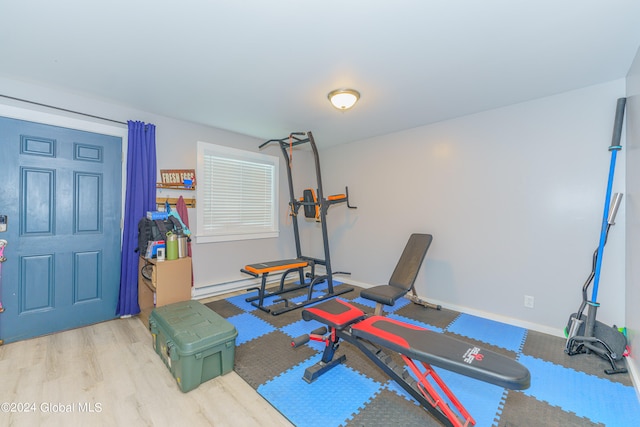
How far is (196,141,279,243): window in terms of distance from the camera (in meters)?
3.99

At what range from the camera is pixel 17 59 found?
2.26 metres

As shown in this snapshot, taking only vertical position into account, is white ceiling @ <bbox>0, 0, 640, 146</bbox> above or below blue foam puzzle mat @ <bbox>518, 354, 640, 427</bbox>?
above

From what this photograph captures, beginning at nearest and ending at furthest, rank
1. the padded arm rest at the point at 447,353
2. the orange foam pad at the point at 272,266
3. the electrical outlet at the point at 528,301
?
the padded arm rest at the point at 447,353, the electrical outlet at the point at 528,301, the orange foam pad at the point at 272,266

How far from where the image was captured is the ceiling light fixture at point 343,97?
2.72 metres

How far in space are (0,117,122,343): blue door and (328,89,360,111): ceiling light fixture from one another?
8.65 feet

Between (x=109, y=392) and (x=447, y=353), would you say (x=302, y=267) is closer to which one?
(x=109, y=392)

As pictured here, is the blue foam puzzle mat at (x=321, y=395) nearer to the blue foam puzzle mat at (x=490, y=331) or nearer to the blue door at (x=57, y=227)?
the blue foam puzzle mat at (x=490, y=331)

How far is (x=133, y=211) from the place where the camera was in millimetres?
3230

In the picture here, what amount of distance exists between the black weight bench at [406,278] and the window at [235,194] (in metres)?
2.34

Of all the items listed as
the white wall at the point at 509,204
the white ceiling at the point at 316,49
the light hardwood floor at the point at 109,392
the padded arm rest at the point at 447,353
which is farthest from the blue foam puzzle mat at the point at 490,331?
the white ceiling at the point at 316,49

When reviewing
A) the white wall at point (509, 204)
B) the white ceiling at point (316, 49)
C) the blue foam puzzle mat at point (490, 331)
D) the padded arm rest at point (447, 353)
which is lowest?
the blue foam puzzle mat at point (490, 331)

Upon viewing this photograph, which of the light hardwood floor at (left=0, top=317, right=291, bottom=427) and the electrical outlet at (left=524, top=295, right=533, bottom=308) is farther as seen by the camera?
the electrical outlet at (left=524, top=295, right=533, bottom=308)

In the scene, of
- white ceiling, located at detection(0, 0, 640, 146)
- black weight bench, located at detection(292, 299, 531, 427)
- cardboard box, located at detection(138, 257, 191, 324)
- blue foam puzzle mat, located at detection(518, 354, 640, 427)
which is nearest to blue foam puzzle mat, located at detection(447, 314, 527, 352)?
blue foam puzzle mat, located at detection(518, 354, 640, 427)

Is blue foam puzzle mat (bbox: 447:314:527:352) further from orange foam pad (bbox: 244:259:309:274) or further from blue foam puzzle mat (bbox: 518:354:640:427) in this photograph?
orange foam pad (bbox: 244:259:309:274)
